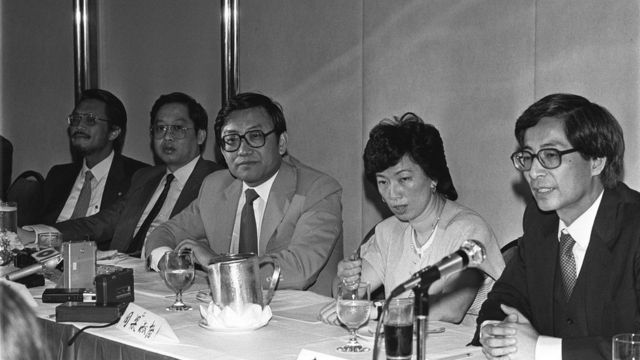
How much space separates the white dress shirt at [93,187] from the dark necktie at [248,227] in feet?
5.45

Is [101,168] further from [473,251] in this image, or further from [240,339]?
[473,251]

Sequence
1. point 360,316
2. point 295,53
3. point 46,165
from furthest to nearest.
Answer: point 46,165, point 295,53, point 360,316

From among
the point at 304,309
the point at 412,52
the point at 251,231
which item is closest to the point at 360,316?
the point at 304,309

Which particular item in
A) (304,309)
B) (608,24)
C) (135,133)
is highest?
(608,24)

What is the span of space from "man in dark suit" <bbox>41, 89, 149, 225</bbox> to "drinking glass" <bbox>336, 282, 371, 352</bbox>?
124 inches

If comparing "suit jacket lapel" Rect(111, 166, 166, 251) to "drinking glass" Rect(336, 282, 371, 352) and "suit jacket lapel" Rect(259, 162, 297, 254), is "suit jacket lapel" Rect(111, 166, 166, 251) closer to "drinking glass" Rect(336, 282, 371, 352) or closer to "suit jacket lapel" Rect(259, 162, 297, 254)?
"suit jacket lapel" Rect(259, 162, 297, 254)

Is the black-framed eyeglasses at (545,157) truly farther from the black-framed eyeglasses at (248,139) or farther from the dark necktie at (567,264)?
the black-framed eyeglasses at (248,139)

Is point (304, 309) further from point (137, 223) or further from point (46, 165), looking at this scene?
point (46, 165)

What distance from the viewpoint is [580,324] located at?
8.28 feet

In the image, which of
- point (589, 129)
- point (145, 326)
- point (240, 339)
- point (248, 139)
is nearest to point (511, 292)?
point (589, 129)

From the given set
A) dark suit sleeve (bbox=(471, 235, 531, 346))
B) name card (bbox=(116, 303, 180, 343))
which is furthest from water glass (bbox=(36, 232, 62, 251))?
dark suit sleeve (bbox=(471, 235, 531, 346))

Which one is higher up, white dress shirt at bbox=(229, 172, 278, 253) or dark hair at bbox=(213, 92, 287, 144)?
dark hair at bbox=(213, 92, 287, 144)

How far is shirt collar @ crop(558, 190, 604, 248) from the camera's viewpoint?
2607 millimetres

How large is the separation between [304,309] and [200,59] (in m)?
3.27
